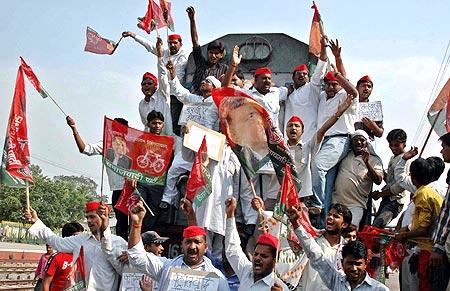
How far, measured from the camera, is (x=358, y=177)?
8.30 metres

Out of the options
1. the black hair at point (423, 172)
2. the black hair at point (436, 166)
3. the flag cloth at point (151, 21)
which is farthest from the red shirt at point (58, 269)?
the flag cloth at point (151, 21)

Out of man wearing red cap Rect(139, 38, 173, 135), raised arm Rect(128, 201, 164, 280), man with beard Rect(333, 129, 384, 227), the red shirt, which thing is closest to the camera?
raised arm Rect(128, 201, 164, 280)

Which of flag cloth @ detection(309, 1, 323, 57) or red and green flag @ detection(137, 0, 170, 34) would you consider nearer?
flag cloth @ detection(309, 1, 323, 57)

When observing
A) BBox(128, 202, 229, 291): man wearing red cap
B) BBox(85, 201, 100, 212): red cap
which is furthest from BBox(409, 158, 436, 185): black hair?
BBox(85, 201, 100, 212): red cap

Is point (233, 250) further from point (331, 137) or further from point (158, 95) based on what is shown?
point (158, 95)

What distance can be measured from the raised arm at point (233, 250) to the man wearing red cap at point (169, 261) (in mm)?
183

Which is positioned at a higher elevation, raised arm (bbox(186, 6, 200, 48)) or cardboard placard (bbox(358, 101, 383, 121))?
raised arm (bbox(186, 6, 200, 48))

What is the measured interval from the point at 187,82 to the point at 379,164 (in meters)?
3.11

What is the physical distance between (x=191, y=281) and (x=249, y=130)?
1.99 m

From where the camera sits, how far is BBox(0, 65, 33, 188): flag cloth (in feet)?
25.3

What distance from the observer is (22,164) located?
7770 millimetres

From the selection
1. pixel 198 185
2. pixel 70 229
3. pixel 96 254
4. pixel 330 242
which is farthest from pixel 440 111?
pixel 70 229

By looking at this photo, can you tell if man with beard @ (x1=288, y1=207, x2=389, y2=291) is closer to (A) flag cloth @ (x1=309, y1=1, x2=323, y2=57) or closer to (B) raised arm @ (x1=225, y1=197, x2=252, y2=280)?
(B) raised arm @ (x1=225, y1=197, x2=252, y2=280)

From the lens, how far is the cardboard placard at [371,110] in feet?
29.2
